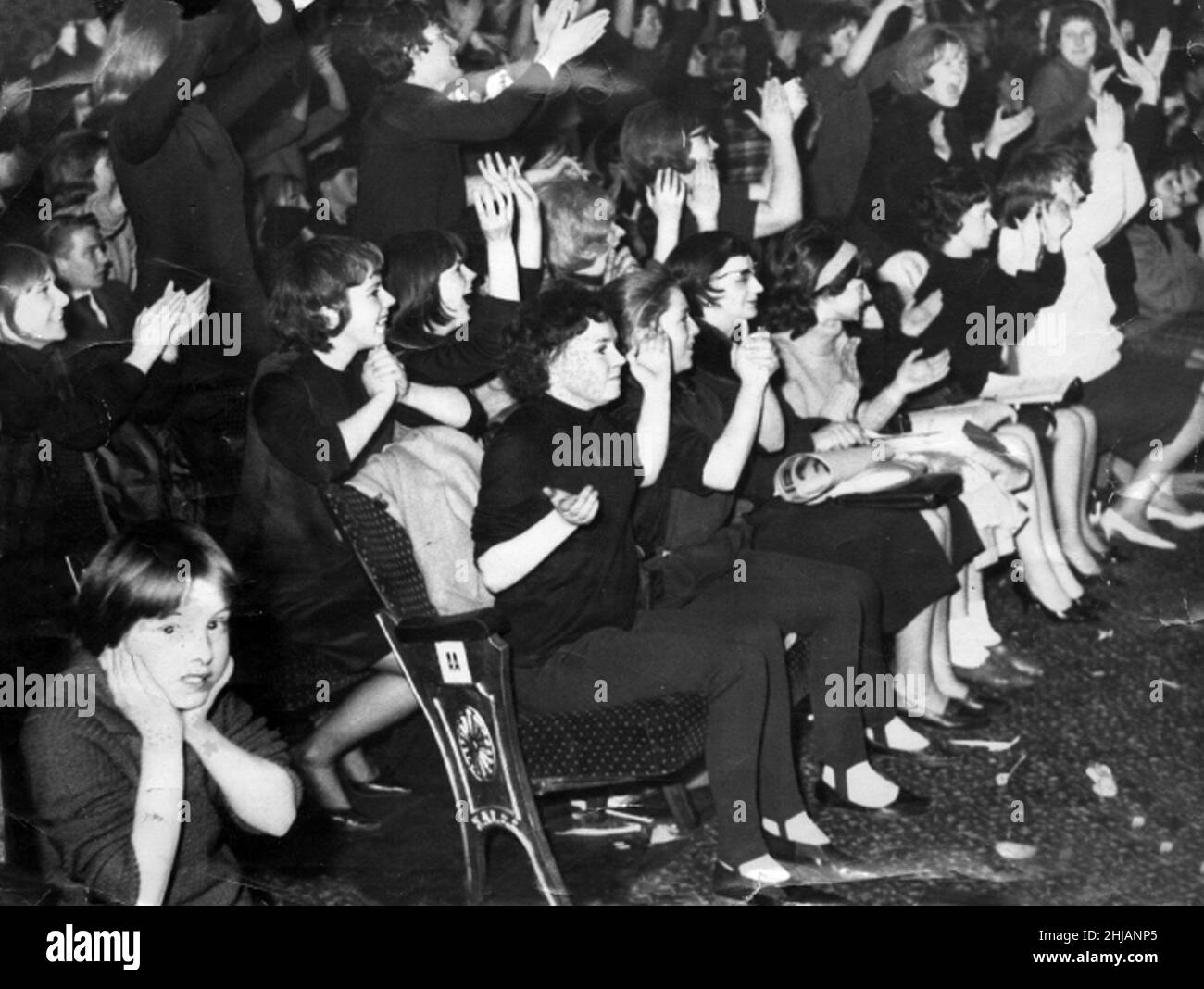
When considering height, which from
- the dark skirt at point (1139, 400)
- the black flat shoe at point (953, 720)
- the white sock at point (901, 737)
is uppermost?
the dark skirt at point (1139, 400)

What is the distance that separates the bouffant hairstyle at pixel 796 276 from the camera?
410 centimetres

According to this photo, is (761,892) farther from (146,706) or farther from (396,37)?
(396,37)

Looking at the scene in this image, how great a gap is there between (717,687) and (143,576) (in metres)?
1.31

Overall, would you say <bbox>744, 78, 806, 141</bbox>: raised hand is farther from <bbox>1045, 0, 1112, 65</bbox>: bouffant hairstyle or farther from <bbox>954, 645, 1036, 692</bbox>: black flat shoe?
<bbox>954, 645, 1036, 692</bbox>: black flat shoe

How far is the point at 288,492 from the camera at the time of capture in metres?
4.07

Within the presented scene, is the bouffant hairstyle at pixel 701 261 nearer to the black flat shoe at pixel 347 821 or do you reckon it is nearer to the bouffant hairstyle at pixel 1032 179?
the bouffant hairstyle at pixel 1032 179

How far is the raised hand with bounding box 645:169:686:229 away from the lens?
411 cm

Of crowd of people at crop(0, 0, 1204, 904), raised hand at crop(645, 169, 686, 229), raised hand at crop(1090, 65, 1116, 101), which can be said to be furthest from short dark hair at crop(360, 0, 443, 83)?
raised hand at crop(1090, 65, 1116, 101)

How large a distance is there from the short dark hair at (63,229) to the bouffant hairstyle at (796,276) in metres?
1.55

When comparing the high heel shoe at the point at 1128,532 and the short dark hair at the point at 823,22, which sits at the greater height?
the short dark hair at the point at 823,22

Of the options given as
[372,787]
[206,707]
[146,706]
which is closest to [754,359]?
Answer: [372,787]

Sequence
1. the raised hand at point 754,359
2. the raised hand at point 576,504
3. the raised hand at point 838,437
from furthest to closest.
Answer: the raised hand at point 838,437, the raised hand at point 754,359, the raised hand at point 576,504

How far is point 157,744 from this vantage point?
13.1ft

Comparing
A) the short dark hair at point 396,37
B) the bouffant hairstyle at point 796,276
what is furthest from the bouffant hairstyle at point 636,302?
the short dark hair at point 396,37
